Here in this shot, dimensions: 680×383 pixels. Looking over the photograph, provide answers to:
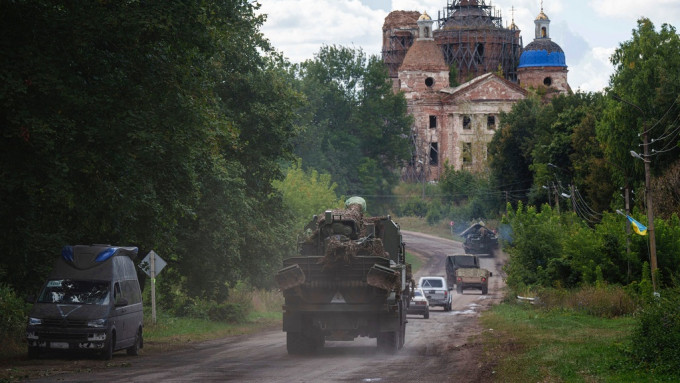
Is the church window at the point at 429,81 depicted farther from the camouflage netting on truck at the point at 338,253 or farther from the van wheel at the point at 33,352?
the van wheel at the point at 33,352

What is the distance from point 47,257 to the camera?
86.1 feet

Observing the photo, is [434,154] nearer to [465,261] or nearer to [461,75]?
[461,75]

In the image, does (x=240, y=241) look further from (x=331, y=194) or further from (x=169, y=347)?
(x=331, y=194)

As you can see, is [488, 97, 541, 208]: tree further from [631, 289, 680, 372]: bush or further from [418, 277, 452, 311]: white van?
[631, 289, 680, 372]: bush

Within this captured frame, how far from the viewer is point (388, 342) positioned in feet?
81.9

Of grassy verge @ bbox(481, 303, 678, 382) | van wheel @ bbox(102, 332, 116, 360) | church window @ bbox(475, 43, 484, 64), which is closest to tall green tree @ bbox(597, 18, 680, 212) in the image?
grassy verge @ bbox(481, 303, 678, 382)

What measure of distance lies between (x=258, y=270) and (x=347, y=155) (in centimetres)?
7184

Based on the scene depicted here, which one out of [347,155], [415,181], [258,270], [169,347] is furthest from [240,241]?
[415,181]

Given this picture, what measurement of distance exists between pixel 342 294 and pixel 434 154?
108m

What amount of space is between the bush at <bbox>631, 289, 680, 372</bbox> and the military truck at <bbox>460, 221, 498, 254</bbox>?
7094cm

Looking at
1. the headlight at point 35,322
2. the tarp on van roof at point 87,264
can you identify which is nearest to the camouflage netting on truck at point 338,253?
the tarp on van roof at point 87,264

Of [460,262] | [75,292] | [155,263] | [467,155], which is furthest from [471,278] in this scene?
[467,155]

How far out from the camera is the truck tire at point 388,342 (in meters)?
24.8

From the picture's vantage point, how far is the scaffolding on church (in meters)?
131
